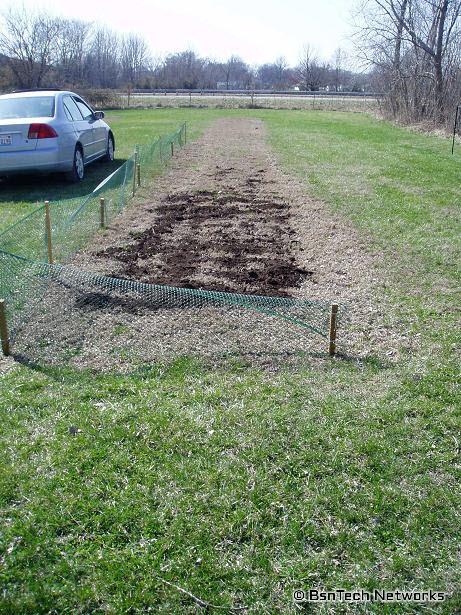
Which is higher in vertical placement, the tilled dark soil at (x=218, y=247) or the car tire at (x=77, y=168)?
the car tire at (x=77, y=168)

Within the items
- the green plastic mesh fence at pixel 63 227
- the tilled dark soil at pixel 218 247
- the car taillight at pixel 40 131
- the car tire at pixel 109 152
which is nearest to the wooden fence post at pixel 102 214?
the green plastic mesh fence at pixel 63 227

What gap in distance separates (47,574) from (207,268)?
4.37 metres

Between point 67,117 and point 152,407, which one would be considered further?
point 67,117

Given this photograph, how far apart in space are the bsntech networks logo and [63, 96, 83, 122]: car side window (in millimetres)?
9578

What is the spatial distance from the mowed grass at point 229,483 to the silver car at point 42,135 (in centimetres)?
640

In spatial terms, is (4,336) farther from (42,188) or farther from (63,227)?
(42,188)

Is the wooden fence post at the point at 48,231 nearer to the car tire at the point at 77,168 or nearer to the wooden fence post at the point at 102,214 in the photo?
the wooden fence post at the point at 102,214

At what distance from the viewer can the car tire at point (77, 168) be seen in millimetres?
10109

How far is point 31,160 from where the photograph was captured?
9.30 m

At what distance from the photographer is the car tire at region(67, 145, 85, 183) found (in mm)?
10109

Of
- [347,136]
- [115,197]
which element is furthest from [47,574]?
[347,136]

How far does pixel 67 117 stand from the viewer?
9.95 m

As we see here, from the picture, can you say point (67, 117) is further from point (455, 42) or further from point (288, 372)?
point (455, 42)

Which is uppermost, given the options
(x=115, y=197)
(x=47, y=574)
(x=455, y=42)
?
(x=455, y=42)
